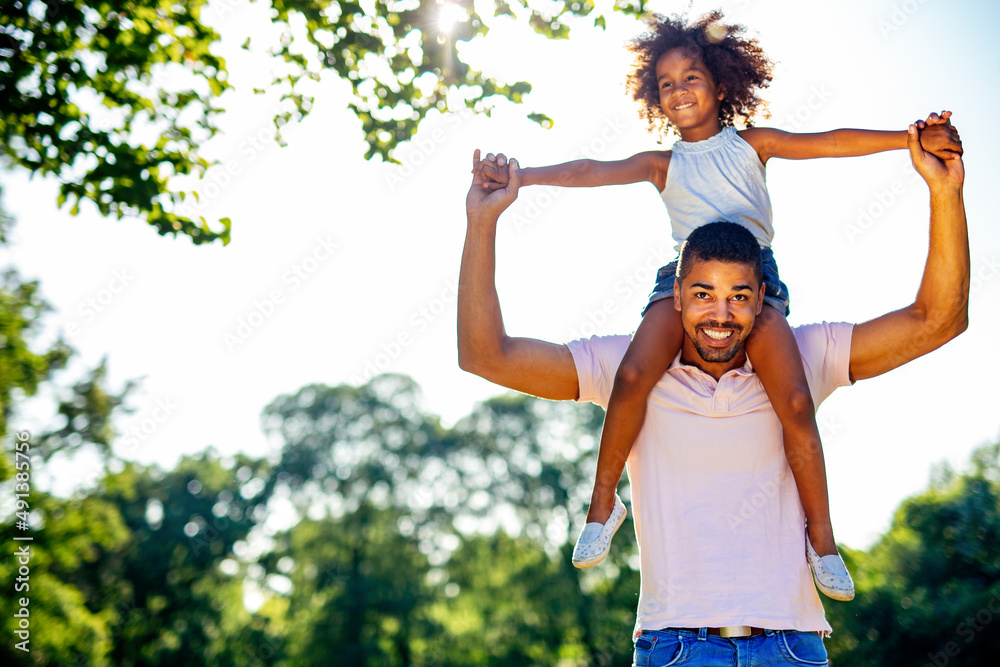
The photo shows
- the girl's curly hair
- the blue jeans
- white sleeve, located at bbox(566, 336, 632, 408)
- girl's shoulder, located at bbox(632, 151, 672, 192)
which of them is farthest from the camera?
the girl's curly hair

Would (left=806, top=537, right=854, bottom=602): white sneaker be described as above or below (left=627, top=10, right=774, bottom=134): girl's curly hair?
below

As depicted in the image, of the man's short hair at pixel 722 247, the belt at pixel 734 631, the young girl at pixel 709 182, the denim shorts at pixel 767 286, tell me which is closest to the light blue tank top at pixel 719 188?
the young girl at pixel 709 182

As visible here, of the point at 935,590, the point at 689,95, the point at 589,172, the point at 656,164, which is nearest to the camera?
the point at 589,172

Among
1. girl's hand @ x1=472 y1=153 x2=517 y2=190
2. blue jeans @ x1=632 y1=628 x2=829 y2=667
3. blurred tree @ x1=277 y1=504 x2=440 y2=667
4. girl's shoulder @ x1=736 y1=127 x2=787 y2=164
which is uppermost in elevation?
girl's shoulder @ x1=736 y1=127 x2=787 y2=164

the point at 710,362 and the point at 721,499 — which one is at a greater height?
the point at 710,362

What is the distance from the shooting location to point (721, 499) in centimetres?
289

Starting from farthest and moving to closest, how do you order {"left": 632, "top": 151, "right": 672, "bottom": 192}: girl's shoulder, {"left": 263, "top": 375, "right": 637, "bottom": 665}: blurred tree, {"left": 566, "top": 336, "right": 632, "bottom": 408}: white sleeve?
{"left": 263, "top": 375, "right": 637, "bottom": 665}: blurred tree → {"left": 632, "top": 151, "right": 672, "bottom": 192}: girl's shoulder → {"left": 566, "top": 336, "right": 632, "bottom": 408}: white sleeve

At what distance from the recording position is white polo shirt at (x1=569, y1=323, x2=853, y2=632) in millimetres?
2729

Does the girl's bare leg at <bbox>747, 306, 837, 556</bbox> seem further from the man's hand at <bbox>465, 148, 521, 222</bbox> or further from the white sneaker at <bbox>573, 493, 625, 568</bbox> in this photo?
the man's hand at <bbox>465, 148, 521, 222</bbox>

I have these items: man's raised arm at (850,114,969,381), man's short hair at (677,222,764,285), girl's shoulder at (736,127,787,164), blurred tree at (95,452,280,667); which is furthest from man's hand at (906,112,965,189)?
blurred tree at (95,452,280,667)

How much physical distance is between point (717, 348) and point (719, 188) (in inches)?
36.8

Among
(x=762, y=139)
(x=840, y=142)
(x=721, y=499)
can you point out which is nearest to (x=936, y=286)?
(x=840, y=142)

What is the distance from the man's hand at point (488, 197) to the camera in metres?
3.04
